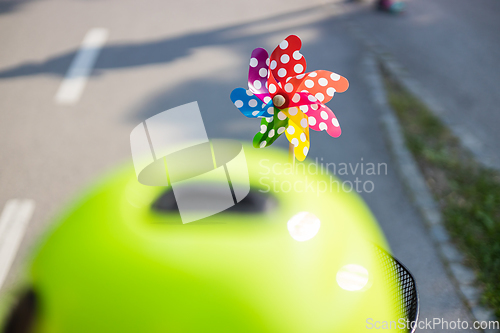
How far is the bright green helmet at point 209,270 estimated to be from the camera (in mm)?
1214

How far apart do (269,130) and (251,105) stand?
13 cm

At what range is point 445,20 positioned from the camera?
A: 18.6ft

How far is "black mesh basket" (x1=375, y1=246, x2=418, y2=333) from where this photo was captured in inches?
55.2

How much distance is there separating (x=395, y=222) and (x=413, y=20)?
4.43 m

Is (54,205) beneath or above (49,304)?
beneath

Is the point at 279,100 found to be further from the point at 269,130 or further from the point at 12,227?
the point at 12,227

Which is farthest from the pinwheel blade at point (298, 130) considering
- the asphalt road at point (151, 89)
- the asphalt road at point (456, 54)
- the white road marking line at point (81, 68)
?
the white road marking line at point (81, 68)

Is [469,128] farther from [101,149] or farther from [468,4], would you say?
[468,4]

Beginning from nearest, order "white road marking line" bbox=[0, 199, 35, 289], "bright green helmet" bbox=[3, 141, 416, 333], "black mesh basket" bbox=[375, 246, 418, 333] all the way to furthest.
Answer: "bright green helmet" bbox=[3, 141, 416, 333] → "black mesh basket" bbox=[375, 246, 418, 333] → "white road marking line" bbox=[0, 199, 35, 289]

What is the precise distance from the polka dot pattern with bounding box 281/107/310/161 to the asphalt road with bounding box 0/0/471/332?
1.29 m

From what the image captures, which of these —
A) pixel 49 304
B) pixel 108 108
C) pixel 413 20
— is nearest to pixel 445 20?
pixel 413 20

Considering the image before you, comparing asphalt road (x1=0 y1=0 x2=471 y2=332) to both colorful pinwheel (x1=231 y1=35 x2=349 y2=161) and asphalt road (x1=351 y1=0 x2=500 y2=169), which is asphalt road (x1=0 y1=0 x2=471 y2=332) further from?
colorful pinwheel (x1=231 y1=35 x2=349 y2=161)

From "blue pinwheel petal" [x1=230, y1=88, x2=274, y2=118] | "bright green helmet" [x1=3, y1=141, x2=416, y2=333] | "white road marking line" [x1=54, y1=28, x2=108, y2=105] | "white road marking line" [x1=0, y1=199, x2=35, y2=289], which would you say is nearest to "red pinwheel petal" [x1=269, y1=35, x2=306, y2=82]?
"blue pinwheel petal" [x1=230, y1=88, x2=274, y2=118]

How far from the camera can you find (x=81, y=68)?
165 inches
